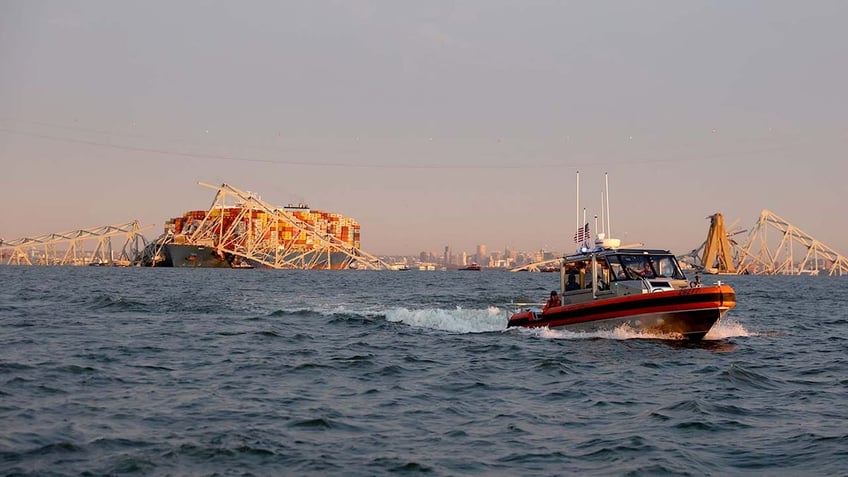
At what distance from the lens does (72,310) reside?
3231 cm

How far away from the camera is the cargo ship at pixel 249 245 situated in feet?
527

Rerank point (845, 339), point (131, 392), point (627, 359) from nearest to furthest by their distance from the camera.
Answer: point (131, 392) < point (627, 359) < point (845, 339)

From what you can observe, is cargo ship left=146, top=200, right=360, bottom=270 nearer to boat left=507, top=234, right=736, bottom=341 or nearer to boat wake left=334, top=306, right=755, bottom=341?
boat wake left=334, top=306, right=755, bottom=341

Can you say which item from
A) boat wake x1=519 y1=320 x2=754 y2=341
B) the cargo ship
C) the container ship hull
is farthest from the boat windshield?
the container ship hull

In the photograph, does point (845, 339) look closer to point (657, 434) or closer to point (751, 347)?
point (751, 347)

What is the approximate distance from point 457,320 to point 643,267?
318 inches

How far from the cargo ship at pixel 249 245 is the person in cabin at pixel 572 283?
436 ft

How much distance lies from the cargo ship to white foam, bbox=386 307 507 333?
125588 mm

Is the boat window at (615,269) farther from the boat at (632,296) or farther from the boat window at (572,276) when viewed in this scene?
Result: the boat window at (572,276)

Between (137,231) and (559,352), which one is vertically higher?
(137,231)

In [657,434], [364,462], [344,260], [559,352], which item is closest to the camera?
[364,462]

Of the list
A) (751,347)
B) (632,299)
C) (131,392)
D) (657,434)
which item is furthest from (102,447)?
(751,347)

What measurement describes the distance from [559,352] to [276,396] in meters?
8.66

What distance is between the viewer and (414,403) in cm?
1319
